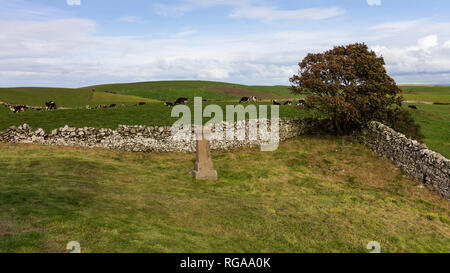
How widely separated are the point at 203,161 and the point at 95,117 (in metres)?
15.8

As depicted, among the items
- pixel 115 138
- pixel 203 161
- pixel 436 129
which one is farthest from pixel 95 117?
pixel 436 129

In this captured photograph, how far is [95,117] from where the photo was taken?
3105 cm

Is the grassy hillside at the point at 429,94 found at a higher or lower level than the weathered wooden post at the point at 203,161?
higher

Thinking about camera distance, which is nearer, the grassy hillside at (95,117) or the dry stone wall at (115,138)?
the dry stone wall at (115,138)

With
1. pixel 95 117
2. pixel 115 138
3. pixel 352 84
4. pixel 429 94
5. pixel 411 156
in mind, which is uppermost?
pixel 429 94

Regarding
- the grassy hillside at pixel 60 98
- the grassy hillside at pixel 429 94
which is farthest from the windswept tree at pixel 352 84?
the grassy hillside at pixel 429 94

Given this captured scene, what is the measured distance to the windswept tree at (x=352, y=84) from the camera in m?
26.6

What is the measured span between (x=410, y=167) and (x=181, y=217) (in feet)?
55.9

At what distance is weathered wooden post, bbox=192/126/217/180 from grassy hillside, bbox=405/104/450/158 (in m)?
18.2

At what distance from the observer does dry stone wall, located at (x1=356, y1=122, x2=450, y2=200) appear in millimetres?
18734

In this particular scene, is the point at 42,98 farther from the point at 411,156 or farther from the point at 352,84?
the point at 411,156

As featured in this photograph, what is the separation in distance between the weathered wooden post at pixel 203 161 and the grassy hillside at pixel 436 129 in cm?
1820

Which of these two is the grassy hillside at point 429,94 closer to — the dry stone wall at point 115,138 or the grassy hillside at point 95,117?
the grassy hillside at point 95,117
